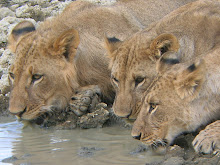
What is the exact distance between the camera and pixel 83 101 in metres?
6.18

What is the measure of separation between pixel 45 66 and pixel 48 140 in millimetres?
920

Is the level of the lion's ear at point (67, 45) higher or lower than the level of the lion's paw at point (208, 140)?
higher

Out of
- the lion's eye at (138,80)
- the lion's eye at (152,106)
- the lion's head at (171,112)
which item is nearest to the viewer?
the lion's head at (171,112)

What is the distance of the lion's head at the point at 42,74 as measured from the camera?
19.2 ft

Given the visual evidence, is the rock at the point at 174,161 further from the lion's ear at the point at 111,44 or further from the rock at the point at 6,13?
the rock at the point at 6,13

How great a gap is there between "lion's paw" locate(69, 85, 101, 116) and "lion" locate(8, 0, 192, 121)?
7 cm

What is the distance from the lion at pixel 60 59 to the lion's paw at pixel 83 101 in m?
0.07

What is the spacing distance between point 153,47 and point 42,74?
1.41m

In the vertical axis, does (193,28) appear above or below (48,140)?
above

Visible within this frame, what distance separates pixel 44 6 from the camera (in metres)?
9.83

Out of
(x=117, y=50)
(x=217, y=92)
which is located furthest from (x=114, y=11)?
(x=217, y=92)

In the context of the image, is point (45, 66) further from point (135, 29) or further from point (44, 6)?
point (44, 6)

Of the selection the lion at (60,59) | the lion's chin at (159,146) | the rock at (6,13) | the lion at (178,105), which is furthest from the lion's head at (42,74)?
the rock at (6,13)

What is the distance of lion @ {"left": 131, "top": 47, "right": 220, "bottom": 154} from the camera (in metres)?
4.61
